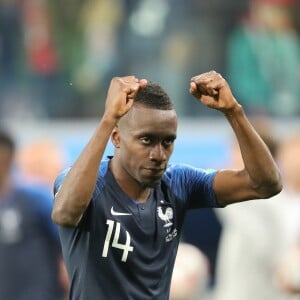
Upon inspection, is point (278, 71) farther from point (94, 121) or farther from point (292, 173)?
point (292, 173)

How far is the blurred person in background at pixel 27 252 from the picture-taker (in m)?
8.49

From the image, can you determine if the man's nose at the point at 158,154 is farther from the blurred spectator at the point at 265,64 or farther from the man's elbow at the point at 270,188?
the blurred spectator at the point at 265,64

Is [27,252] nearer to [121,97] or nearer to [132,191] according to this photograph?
[132,191]

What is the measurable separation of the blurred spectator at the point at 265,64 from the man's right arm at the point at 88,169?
21.8ft

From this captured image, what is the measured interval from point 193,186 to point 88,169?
2.44 ft

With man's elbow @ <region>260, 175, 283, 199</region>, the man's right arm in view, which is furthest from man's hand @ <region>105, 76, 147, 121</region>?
man's elbow @ <region>260, 175, 283, 199</region>

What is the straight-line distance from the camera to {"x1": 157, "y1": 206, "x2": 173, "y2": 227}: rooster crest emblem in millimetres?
5578

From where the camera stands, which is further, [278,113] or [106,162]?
[278,113]

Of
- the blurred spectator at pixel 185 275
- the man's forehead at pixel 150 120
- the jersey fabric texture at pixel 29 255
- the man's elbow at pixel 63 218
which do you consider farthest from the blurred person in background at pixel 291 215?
the man's elbow at pixel 63 218

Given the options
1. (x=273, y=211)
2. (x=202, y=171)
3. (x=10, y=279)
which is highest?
(x=202, y=171)

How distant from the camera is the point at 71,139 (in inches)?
462

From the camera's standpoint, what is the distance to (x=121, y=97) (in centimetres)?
518

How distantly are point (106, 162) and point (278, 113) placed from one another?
6567mm

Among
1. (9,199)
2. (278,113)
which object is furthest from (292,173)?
(278,113)
